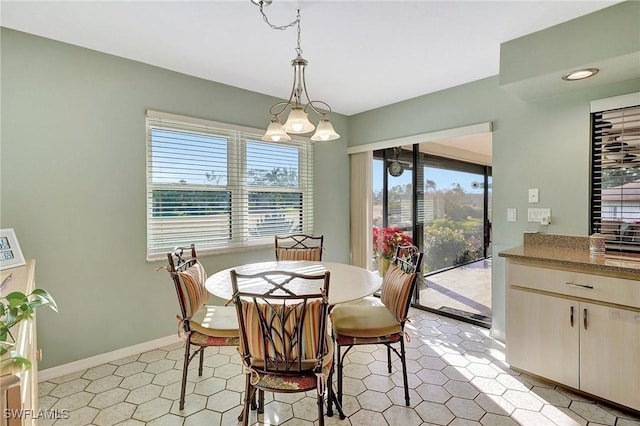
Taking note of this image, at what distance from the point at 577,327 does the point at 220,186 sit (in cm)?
306

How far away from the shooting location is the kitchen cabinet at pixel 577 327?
1.89 m

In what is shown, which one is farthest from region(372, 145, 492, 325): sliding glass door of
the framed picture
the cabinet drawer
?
the framed picture

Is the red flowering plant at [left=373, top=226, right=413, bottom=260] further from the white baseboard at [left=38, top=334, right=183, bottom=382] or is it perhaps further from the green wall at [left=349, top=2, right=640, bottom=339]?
the white baseboard at [left=38, top=334, right=183, bottom=382]

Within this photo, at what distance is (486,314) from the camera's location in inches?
140

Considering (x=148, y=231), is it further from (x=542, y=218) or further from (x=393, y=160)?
(x=542, y=218)

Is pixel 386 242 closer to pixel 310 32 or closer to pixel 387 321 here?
pixel 387 321

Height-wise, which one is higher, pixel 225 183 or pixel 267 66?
pixel 267 66

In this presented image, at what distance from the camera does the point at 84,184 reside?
2479 millimetres

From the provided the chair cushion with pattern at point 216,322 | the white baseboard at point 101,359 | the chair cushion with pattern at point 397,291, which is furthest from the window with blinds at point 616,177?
the white baseboard at point 101,359

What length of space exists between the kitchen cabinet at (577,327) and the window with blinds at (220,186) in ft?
7.76

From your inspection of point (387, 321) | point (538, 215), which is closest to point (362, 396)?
point (387, 321)

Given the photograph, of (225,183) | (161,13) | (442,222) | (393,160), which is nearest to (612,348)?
(442,222)

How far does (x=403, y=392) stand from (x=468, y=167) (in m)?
3.83

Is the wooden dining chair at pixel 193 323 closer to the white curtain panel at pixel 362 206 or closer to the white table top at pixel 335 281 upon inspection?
the white table top at pixel 335 281
